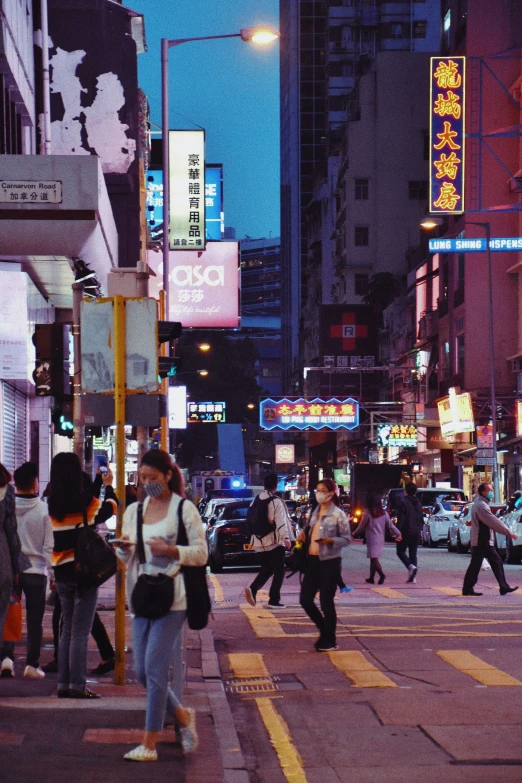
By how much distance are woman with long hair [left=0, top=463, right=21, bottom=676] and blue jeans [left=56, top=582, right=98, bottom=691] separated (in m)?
0.46

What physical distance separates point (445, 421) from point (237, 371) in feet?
149

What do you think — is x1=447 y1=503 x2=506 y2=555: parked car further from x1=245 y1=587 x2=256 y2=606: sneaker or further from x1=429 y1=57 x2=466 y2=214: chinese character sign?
x1=245 y1=587 x2=256 y2=606: sneaker

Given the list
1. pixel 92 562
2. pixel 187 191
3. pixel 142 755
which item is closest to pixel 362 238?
pixel 187 191

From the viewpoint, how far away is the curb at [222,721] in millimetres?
7457

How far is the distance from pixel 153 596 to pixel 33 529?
401 centimetres

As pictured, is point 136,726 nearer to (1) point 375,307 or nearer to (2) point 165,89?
(2) point 165,89

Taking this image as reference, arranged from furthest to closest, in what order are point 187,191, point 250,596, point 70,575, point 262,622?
point 187,191 < point 250,596 < point 262,622 < point 70,575

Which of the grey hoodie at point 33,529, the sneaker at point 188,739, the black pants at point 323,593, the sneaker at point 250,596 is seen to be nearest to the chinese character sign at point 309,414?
the sneaker at point 250,596

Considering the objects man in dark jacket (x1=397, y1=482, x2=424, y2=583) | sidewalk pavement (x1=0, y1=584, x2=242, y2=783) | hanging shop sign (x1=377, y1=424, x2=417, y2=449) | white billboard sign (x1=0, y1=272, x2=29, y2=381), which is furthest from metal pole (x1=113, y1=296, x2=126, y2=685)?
hanging shop sign (x1=377, y1=424, x2=417, y2=449)

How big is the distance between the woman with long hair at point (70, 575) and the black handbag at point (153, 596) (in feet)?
7.37

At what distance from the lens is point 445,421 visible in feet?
190

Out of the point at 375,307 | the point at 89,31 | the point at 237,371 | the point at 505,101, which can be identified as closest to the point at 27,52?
the point at 89,31

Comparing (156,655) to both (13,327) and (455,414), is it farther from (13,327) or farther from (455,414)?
(455,414)

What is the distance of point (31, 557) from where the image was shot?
1126 cm
